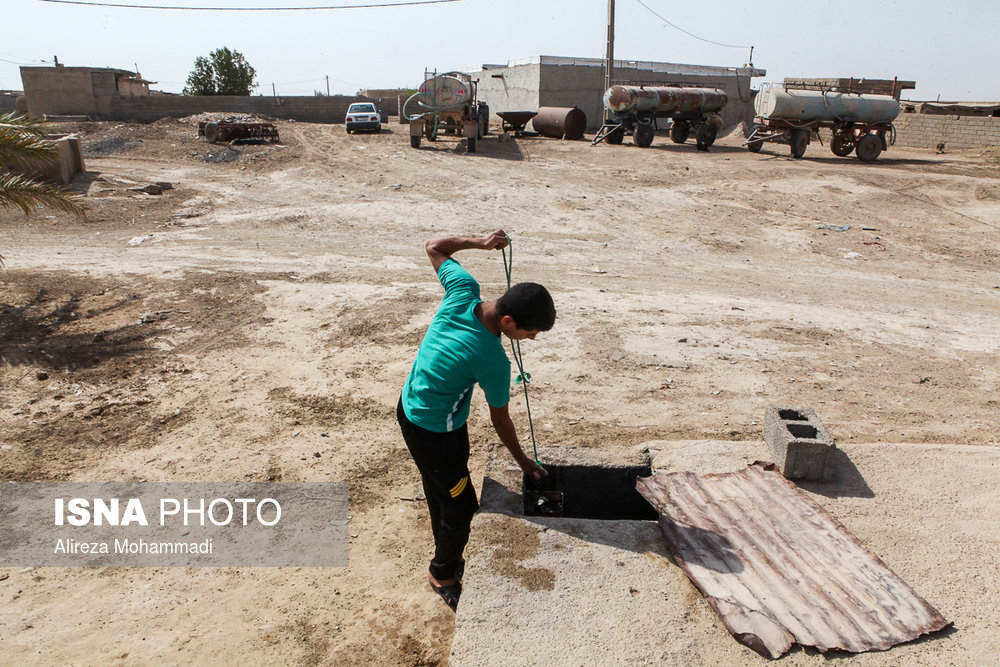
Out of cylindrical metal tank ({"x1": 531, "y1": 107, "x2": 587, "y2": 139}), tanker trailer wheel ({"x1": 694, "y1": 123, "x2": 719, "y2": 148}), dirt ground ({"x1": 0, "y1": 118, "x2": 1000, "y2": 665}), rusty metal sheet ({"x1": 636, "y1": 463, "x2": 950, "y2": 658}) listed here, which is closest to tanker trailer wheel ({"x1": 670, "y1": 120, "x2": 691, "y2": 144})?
tanker trailer wheel ({"x1": 694, "y1": 123, "x2": 719, "y2": 148})

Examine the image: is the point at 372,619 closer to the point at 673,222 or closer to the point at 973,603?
the point at 973,603

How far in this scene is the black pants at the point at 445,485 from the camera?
120 inches

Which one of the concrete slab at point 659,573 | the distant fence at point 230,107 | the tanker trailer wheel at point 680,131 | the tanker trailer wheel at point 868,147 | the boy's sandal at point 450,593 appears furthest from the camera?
the distant fence at point 230,107

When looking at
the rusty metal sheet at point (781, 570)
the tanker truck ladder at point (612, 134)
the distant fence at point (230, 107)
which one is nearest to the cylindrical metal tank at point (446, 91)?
the tanker truck ladder at point (612, 134)

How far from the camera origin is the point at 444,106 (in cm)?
2025

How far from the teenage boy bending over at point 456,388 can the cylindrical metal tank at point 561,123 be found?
2102 cm

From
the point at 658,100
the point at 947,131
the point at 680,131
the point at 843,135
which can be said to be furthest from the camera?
the point at 680,131

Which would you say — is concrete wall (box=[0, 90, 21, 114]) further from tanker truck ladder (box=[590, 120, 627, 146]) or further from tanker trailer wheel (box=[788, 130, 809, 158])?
tanker trailer wheel (box=[788, 130, 809, 158])

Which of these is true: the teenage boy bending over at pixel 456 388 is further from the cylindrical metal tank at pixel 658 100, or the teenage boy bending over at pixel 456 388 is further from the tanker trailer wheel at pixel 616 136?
the tanker trailer wheel at pixel 616 136

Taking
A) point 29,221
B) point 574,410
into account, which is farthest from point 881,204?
point 29,221

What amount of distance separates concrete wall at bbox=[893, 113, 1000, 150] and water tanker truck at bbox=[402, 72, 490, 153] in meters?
14.7

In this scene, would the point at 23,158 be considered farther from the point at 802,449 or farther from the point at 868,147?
the point at 868,147

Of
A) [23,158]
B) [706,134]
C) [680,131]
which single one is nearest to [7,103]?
[680,131]

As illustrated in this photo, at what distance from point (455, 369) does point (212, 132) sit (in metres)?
22.0
